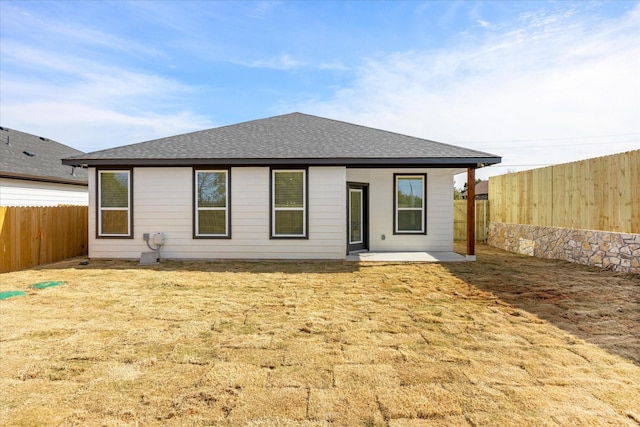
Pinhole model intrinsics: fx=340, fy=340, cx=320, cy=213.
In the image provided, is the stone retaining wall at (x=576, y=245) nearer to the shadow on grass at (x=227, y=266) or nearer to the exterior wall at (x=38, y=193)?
the shadow on grass at (x=227, y=266)

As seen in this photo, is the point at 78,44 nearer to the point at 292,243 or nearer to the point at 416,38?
the point at 292,243

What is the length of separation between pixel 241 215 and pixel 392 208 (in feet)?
16.0

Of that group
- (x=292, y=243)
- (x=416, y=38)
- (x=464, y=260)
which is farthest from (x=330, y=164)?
(x=416, y=38)

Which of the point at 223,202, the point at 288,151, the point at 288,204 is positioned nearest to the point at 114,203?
the point at 223,202

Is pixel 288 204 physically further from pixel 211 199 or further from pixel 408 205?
pixel 408 205

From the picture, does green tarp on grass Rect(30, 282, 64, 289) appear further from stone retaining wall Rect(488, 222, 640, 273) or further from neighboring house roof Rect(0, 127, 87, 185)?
stone retaining wall Rect(488, 222, 640, 273)

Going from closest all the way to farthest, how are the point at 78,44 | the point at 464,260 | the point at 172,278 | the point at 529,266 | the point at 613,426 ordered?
the point at 613,426 < the point at 172,278 < the point at 529,266 < the point at 464,260 < the point at 78,44

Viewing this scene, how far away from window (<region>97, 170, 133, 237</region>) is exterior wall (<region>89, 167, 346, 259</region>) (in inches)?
7.6

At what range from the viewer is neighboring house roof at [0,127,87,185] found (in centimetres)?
1130

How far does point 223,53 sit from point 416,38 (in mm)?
7076

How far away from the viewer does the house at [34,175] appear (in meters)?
11.1

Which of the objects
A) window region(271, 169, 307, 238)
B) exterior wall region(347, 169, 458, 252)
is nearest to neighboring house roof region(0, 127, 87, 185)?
window region(271, 169, 307, 238)

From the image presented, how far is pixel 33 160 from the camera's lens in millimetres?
12758

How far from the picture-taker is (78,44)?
10.9 metres
